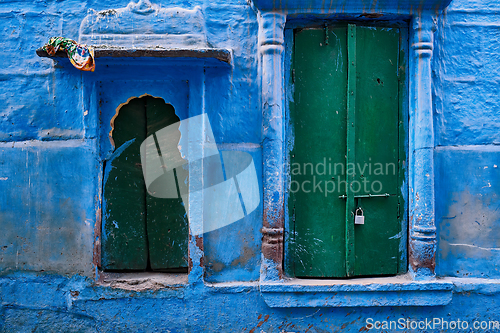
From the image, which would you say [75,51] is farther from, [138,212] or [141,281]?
[141,281]

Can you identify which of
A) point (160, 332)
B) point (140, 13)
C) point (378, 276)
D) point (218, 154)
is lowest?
point (160, 332)

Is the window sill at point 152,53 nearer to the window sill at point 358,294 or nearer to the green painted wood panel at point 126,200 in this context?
the green painted wood panel at point 126,200

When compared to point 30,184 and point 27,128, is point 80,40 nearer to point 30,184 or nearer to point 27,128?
point 27,128

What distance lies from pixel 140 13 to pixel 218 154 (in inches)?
57.4

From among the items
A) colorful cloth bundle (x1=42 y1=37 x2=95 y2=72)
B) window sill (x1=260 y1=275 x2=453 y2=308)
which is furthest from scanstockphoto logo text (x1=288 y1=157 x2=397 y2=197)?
colorful cloth bundle (x1=42 y1=37 x2=95 y2=72)

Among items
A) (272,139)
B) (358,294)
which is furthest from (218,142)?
(358,294)

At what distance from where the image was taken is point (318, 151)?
2.99m

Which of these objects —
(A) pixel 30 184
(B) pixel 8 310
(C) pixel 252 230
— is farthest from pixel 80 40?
(B) pixel 8 310

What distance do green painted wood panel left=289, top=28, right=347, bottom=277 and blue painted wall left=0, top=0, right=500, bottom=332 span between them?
1.25 feet

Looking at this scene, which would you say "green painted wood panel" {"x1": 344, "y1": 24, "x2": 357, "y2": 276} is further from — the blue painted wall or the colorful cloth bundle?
the colorful cloth bundle

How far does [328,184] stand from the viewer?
2986 millimetres

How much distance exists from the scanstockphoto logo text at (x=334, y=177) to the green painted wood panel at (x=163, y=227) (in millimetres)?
1117

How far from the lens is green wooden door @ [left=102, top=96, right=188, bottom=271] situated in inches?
116

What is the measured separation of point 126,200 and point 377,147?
2400 millimetres
